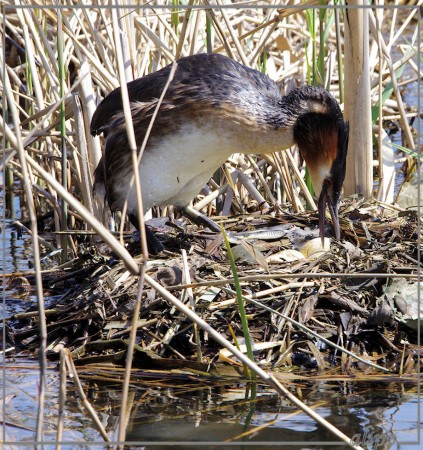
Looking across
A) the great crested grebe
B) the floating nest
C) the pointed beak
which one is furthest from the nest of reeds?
the great crested grebe

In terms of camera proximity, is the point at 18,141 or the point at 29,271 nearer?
the point at 18,141

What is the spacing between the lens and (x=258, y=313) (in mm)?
3885

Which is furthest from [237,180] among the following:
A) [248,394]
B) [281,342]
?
[248,394]

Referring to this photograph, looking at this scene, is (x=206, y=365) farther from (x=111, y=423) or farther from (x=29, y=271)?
(x=29, y=271)

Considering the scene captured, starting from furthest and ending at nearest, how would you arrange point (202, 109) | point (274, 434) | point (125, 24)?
point (125, 24) < point (202, 109) < point (274, 434)

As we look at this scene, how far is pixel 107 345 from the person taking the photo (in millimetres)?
3805

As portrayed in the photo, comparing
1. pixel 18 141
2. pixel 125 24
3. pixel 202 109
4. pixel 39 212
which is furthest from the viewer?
pixel 39 212

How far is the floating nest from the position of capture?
3.69 m

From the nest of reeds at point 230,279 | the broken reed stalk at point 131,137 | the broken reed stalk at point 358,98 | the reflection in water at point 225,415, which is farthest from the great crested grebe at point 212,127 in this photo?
the broken reed stalk at point 131,137

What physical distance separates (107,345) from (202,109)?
4.38ft

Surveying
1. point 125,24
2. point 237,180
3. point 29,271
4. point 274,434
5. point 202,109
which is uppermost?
point 125,24

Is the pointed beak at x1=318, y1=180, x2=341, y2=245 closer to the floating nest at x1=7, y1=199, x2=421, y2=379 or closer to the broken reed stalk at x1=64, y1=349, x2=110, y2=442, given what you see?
the floating nest at x1=7, y1=199, x2=421, y2=379

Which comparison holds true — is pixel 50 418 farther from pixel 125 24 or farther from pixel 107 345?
pixel 125 24

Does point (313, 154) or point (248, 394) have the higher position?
point (313, 154)
